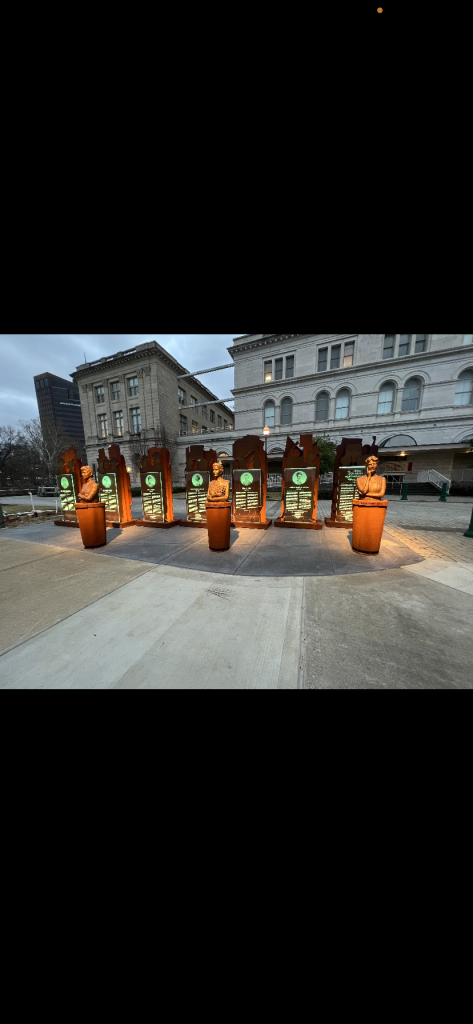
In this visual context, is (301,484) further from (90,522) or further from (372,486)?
(90,522)

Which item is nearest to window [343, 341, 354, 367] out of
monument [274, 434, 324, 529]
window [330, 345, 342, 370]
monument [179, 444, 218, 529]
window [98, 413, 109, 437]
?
window [330, 345, 342, 370]

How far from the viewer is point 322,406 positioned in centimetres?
2381

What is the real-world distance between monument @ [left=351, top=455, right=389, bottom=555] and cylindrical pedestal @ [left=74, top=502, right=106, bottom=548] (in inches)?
212

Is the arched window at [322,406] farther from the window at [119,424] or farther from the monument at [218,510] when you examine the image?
the monument at [218,510]

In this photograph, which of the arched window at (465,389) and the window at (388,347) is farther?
the window at (388,347)

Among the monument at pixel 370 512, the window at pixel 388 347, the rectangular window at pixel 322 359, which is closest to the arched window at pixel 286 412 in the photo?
the rectangular window at pixel 322 359

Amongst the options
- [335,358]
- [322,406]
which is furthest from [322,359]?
[322,406]

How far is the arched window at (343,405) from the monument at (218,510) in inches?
777

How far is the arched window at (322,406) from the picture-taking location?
77.3 feet

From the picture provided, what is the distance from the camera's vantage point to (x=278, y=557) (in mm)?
5898

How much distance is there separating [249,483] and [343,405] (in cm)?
1810

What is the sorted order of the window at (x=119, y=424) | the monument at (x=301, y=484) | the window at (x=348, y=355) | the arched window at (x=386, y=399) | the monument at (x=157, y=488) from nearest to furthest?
the monument at (x=301, y=484)
the monument at (x=157, y=488)
the arched window at (x=386, y=399)
the window at (x=348, y=355)
the window at (x=119, y=424)
